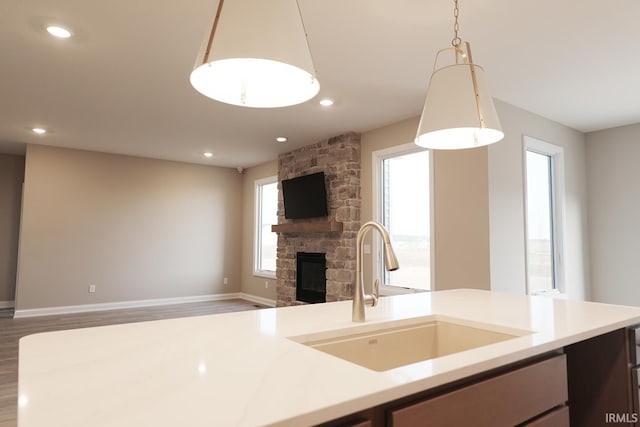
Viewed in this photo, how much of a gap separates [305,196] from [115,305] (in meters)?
3.79

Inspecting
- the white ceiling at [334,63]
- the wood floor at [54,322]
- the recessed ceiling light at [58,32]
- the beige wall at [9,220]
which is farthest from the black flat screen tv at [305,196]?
the beige wall at [9,220]

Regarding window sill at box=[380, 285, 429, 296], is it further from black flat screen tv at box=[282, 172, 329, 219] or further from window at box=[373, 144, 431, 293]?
black flat screen tv at box=[282, 172, 329, 219]

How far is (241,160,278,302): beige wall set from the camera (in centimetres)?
747

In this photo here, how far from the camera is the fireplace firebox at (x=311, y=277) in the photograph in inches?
229

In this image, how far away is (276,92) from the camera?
138 centimetres

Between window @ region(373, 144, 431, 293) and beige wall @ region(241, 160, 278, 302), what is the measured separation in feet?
9.02

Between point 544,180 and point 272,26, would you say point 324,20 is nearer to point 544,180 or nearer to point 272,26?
point 272,26

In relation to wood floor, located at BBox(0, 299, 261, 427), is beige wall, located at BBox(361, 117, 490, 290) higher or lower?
higher

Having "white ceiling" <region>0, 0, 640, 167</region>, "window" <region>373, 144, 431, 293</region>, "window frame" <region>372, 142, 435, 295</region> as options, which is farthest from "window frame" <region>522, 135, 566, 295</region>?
"window frame" <region>372, 142, 435, 295</region>

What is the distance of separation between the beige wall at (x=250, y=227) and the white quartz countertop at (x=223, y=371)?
5.95 metres

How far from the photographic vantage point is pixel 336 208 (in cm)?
554

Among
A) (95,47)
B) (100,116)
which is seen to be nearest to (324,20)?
(95,47)

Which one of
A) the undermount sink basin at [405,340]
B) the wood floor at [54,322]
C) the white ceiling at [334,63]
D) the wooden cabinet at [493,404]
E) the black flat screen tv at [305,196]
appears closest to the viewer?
the wooden cabinet at [493,404]

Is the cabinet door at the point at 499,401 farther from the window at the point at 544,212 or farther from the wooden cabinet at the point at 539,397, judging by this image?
the window at the point at 544,212
